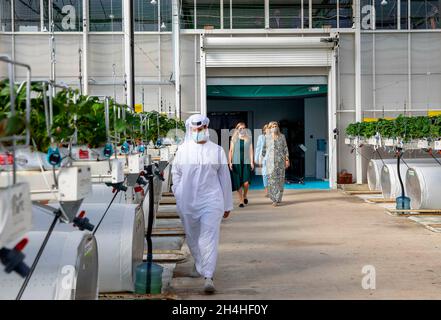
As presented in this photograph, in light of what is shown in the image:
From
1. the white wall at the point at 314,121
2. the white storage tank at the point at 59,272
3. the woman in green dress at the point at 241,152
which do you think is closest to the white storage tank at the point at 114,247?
the white storage tank at the point at 59,272

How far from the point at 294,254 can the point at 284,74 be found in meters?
11.6

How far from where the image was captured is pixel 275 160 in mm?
14891

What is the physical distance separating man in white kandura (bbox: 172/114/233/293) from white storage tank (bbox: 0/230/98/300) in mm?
1933

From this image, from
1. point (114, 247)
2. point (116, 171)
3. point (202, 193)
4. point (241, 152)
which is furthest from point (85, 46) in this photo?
point (116, 171)

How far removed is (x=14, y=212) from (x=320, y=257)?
593 centimetres

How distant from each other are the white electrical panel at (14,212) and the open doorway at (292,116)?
17021 millimetres

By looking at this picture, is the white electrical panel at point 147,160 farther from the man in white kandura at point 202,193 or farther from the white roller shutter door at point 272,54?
the white roller shutter door at point 272,54

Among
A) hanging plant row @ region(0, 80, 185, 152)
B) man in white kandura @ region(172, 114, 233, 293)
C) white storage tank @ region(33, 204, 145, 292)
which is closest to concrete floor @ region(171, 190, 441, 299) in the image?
man in white kandura @ region(172, 114, 233, 293)

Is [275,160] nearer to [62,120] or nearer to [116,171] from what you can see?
[116,171]

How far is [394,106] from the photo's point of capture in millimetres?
19828

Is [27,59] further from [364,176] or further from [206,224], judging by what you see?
[206,224]

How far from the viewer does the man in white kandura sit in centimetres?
687

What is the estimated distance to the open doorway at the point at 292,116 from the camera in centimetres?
2047
